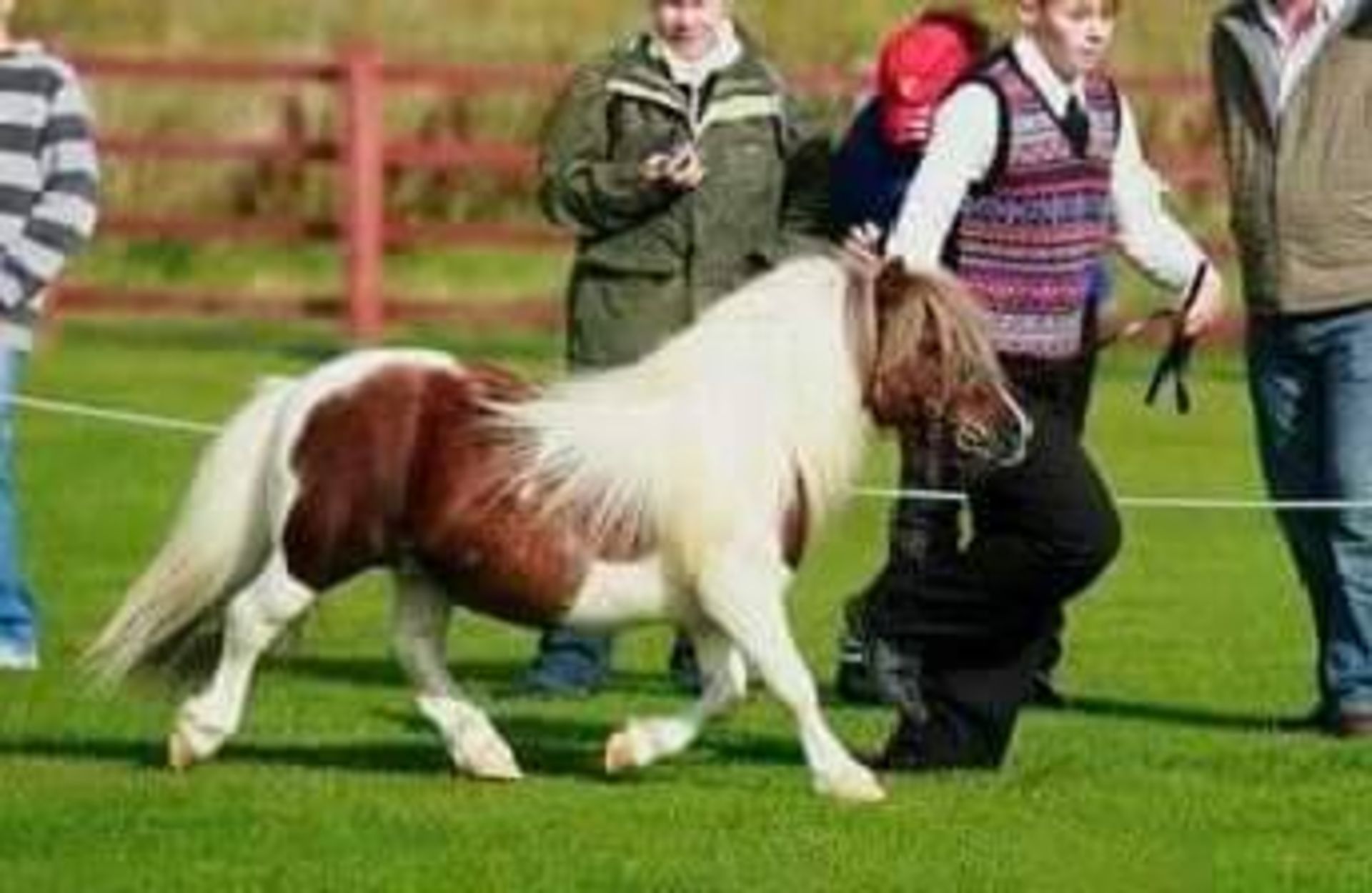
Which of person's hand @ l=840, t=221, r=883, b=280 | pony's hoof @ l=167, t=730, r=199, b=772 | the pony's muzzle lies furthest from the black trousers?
pony's hoof @ l=167, t=730, r=199, b=772

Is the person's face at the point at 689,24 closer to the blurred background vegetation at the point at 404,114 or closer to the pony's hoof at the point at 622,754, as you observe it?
the pony's hoof at the point at 622,754

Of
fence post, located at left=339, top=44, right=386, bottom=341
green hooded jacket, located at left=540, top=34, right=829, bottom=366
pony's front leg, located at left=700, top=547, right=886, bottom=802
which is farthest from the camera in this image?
fence post, located at left=339, top=44, right=386, bottom=341

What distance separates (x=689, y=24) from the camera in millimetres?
13180

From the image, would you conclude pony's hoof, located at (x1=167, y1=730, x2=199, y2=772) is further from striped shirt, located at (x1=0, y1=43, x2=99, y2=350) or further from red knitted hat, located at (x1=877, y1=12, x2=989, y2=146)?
red knitted hat, located at (x1=877, y1=12, x2=989, y2=146)

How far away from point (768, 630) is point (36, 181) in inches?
149

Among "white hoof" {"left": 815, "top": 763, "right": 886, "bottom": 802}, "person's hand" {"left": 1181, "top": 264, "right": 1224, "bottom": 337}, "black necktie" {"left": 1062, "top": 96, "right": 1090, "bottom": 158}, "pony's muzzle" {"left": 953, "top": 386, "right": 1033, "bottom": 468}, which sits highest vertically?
"black necktie" {"left": 1062, "top": 96, "right": 1090, "bottom": 158}

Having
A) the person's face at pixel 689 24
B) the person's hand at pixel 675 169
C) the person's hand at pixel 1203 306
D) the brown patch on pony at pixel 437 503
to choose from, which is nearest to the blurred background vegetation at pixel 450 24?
the person's face at pixel 689 24

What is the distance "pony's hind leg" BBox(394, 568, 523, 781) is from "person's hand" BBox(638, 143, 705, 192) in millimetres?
1862

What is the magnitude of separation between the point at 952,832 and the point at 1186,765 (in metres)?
1.54

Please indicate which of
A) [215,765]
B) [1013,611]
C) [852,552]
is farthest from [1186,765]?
[852,552]

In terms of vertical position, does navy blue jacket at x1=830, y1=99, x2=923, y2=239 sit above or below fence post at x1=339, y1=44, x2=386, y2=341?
above

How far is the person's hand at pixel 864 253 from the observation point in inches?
435

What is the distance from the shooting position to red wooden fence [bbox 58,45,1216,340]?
29.5 metres

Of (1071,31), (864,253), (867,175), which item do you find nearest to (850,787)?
(864,253)
